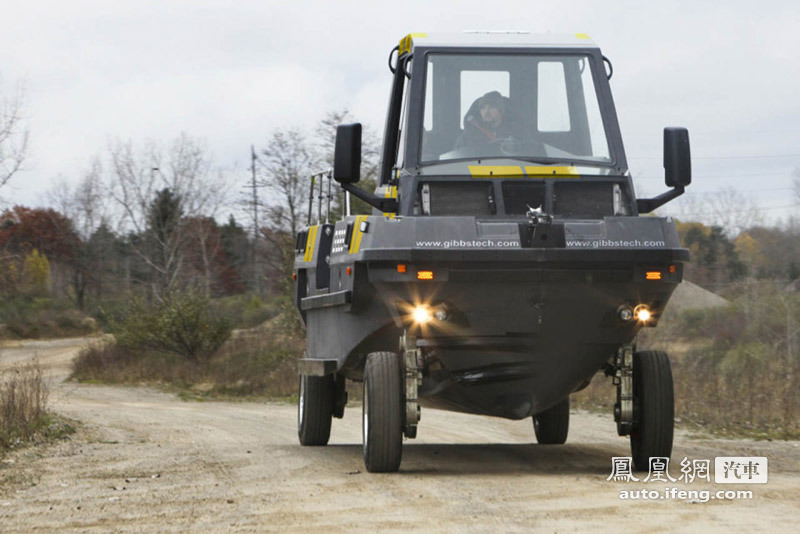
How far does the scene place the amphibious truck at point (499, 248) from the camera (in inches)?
335

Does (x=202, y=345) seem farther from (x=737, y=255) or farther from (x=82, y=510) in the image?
(x=737, y=255)

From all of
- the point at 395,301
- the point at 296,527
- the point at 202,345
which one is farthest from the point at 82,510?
the point at 202,345

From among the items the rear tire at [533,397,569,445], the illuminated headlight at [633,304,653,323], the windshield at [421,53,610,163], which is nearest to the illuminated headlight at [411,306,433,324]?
the windshield at [421,53,610,163]

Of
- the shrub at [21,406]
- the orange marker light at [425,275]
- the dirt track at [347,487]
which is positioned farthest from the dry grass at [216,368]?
the orange marker light at [425,275]

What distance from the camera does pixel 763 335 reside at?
114ft

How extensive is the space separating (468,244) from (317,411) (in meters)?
4.62

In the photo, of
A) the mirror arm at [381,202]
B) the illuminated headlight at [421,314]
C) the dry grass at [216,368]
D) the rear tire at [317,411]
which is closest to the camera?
the illuminated headlight at [421,314]

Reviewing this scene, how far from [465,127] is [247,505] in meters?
3.75

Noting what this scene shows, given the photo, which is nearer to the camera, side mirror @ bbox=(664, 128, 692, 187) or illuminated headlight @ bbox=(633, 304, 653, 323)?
illuminated headlight @ bbox=(633, 304, 653, 323)

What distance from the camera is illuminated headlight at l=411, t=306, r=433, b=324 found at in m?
8.73

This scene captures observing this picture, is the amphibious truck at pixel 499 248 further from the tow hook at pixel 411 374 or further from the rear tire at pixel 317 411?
the rear tire at pixel 317 411

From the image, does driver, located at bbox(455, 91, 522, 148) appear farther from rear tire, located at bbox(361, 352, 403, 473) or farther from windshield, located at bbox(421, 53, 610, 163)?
rear tire, located at bbox(361, 352, 403, 473)

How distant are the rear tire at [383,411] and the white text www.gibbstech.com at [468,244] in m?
1.05

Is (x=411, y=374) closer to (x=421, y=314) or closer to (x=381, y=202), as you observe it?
(x=421, y=314)
